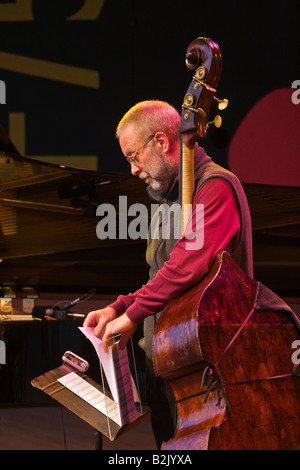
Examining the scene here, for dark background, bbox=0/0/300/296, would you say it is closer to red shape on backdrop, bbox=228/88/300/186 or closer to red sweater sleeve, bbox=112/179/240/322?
red shape on backdrop, bbox=228/88/300/186

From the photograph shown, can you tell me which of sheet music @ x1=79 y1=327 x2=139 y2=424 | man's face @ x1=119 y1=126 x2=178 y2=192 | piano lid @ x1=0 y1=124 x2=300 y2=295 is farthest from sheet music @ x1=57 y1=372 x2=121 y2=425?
piano lid @ x1=0 y1=124 x2=300 y2=295

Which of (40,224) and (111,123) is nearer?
(40,224)

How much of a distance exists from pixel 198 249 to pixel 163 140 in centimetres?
42

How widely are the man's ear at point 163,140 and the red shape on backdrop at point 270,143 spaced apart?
4062 mm

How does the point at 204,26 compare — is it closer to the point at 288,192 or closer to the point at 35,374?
the point at 288,192

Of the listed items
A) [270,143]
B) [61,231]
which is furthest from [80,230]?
[270,143]

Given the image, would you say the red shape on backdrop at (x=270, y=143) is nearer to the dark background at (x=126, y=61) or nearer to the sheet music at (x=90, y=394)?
the dark background at (x=126, y=61)

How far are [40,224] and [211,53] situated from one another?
2732 millimetres

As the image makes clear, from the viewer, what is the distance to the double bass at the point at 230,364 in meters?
1.30

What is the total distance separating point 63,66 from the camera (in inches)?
237

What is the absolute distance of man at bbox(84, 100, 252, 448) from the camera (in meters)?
1.49

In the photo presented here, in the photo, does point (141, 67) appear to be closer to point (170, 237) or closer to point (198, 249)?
point (170, 237)

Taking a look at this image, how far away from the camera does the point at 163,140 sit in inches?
69.2
